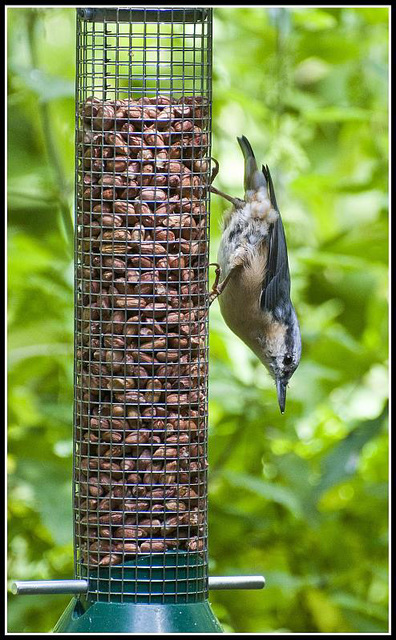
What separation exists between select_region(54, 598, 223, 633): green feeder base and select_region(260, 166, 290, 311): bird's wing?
6.30 ft

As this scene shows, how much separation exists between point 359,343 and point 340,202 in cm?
148

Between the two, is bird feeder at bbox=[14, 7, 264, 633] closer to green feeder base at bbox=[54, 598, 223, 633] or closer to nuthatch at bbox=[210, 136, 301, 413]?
green feeder base at bbox=[54, 598, 223, 633]

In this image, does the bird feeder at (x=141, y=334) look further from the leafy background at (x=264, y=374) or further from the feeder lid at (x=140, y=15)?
the leafy background at (x=264, y=374)

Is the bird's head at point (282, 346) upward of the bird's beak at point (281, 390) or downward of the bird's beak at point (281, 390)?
upward

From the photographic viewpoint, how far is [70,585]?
4.33 metres

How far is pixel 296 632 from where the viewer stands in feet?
20.5

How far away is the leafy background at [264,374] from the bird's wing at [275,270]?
1.69 feet

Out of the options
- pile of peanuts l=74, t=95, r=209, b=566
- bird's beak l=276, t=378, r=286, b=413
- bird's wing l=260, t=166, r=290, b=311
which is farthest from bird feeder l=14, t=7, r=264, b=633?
bird's beak l=276, t=378, r=286, b=413

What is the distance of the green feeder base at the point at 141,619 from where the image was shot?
4211mm

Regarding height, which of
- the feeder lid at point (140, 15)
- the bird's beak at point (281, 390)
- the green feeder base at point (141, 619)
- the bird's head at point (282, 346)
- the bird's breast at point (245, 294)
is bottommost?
the green feeder base at point (141, 619)

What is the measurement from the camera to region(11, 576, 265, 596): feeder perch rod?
13.9ft

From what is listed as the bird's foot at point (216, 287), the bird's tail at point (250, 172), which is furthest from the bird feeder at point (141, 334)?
the bird's tail at point (250, 172)

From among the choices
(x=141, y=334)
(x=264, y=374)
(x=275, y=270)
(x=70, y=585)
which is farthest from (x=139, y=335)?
(x=264, y=374)

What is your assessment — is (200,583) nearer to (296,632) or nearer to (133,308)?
(133,308)
